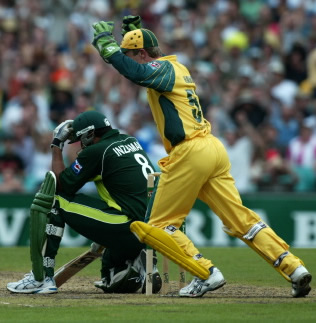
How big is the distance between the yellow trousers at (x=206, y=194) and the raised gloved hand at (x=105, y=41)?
3.10ft

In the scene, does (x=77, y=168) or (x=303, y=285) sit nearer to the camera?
(x=303, y=285)

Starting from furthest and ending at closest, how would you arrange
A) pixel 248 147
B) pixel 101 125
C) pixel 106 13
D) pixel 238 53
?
pixel 106 13
pixel 238 53
pixel 248 147
pixel 101 125

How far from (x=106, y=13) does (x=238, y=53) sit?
125 inches

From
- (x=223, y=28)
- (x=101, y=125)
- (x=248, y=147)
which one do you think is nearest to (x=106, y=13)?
(x=223, y=28)

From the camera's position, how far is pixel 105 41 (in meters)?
8.07

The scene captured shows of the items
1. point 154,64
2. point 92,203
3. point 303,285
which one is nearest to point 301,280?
point 303,285

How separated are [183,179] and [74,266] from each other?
159 centimetres

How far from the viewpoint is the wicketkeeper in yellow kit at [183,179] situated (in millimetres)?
8039

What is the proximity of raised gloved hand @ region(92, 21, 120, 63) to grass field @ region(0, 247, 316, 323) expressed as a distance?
1.99m

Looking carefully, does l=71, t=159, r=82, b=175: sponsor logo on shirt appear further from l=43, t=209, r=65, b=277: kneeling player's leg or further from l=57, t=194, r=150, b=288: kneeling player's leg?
l=43, t=209, r=65, b=277: kneeling player's leg

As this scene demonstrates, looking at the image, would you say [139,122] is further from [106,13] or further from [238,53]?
[106,13]

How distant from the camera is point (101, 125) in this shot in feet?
28.7

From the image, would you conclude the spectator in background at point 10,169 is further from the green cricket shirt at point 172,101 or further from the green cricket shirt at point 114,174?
the green cricket shirt at point 172,101

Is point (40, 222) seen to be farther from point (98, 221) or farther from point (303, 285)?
point (303, 285)
